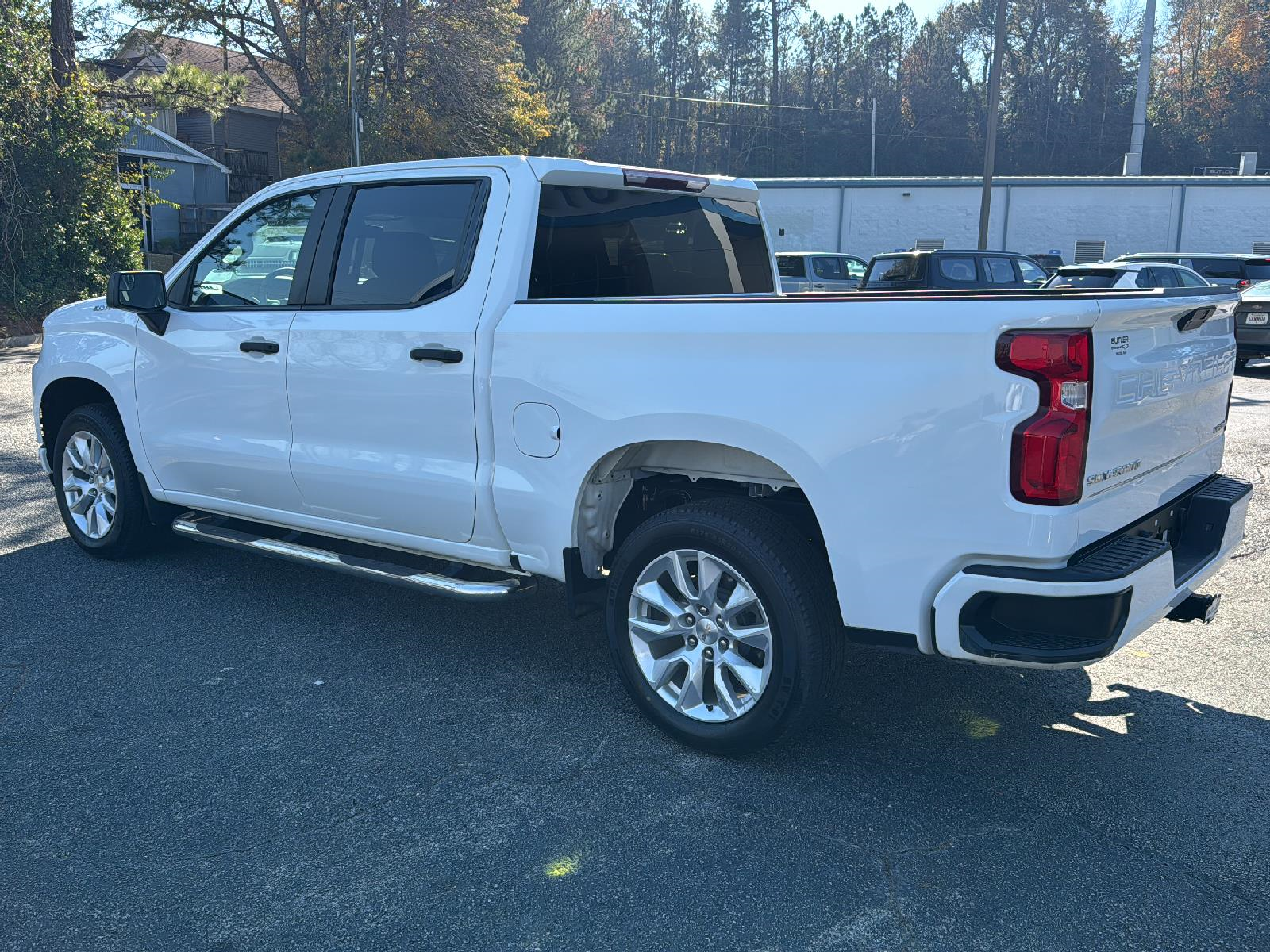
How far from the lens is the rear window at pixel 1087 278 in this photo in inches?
650

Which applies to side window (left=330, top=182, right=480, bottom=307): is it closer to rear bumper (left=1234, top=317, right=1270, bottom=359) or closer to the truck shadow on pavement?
the truck shadow on pavement

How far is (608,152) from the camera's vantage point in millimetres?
81250

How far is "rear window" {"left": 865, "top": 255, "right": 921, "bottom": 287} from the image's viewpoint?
19062mm

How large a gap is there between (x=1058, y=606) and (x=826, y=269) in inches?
943

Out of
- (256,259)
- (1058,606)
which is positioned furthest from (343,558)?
(1058,606)

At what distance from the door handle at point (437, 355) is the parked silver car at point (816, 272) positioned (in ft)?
72.1

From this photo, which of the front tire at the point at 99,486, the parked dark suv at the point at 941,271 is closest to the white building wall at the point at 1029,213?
the parked dark suv at the point at 941,271

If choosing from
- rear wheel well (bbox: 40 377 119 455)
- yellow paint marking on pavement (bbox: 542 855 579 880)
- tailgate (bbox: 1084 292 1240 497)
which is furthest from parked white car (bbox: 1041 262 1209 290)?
yellow paint marking on pavement (bbox: 542 855 579 880)

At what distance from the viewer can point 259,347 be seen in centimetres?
504

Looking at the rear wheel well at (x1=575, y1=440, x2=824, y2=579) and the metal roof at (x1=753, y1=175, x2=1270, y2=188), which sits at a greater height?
the metal roof at (x1=753, y1=175, x2=1270, y2=188)

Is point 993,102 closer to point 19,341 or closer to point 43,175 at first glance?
point 43,175

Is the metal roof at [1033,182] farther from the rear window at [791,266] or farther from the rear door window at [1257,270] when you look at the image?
the rear door window at [1257,270]

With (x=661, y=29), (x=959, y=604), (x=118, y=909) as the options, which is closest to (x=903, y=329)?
(x=959, y=604)

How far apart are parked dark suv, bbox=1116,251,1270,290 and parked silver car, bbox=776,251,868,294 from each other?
261 inches
